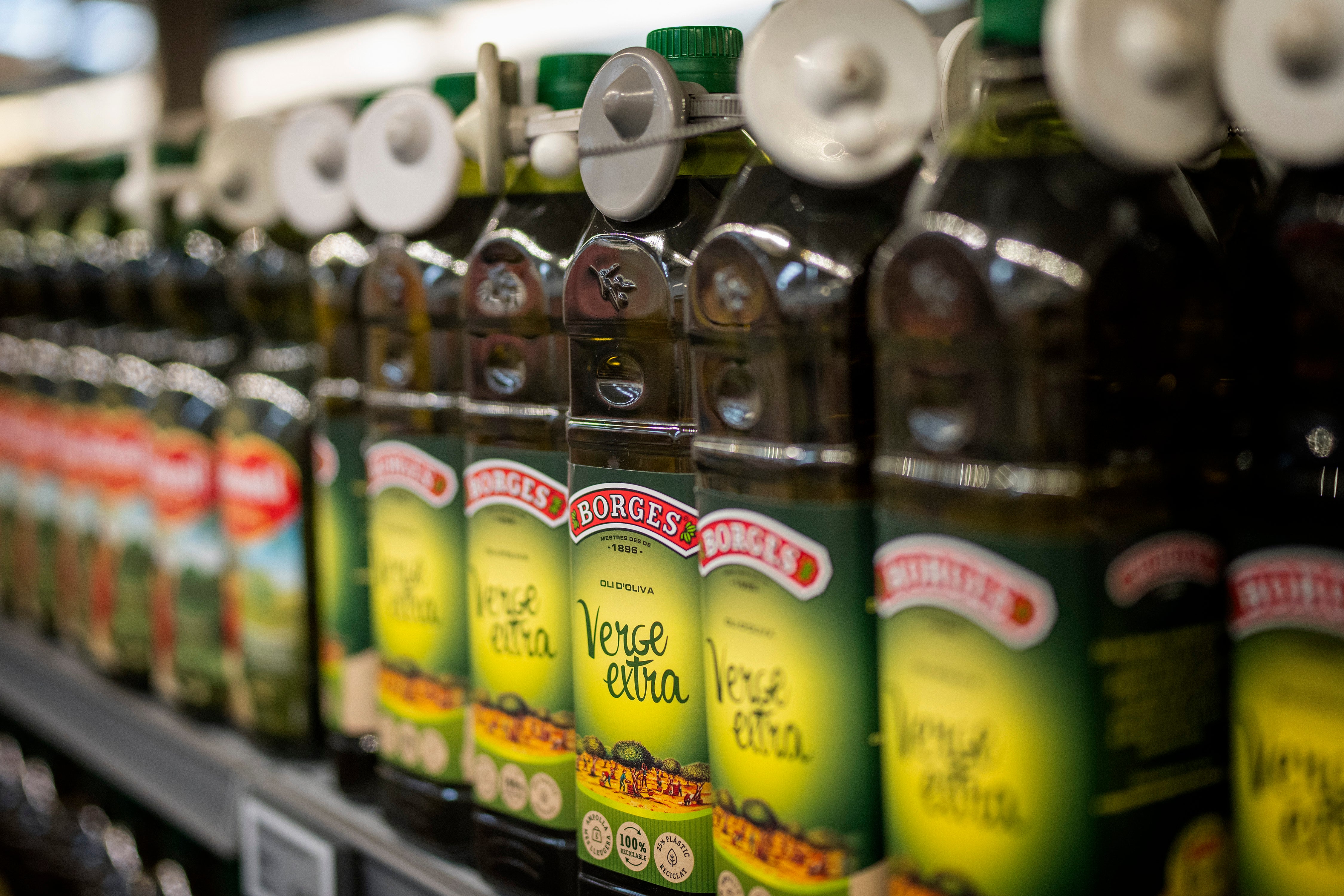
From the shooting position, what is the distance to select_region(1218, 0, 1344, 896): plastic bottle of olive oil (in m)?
0.59

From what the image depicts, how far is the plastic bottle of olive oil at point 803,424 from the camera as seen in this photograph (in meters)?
0.75

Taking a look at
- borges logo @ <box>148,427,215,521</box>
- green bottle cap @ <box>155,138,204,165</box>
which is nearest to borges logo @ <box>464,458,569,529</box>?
borges logo @ <box>148,427,215,521</box>

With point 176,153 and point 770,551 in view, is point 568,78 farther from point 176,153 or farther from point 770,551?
point 176,153

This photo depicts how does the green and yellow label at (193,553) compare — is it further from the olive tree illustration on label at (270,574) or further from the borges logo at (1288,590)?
the borges logo at (1288,590)

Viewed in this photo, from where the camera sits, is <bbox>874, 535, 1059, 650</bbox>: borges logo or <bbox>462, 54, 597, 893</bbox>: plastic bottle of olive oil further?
<bbox>462, 54, 597, 893</bbox>: plastic bottle of olive oil

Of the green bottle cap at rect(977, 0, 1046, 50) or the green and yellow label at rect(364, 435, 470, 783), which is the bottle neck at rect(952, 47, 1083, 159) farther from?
the green and yellow label at rect(364, 435, 470, 783)

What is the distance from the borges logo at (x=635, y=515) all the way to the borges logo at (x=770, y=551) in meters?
0.05

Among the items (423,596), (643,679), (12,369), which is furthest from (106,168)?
(643,679)

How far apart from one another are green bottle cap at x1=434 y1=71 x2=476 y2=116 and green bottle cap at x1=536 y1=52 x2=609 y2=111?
14 centimetres

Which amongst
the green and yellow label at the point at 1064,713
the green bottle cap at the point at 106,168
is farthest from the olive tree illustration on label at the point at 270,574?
the green and yellow label at the point at 1064,713

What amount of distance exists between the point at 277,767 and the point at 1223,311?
1243mm

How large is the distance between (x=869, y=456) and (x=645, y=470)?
206mm

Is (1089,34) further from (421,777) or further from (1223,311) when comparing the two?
(421,777)

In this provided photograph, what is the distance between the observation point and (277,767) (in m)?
1.48
